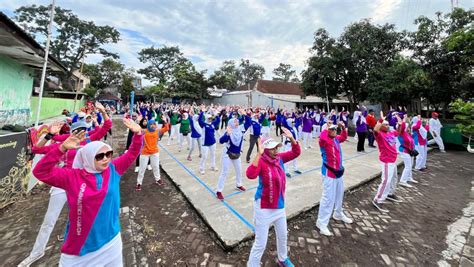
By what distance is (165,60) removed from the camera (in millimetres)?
46562

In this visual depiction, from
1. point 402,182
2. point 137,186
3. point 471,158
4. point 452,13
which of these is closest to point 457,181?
point 402,182

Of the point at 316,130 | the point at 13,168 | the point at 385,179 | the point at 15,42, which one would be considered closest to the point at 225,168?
the point at 385,179

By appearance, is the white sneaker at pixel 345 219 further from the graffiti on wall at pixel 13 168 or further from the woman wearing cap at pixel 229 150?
the graffiti on wall at pixel 13 168

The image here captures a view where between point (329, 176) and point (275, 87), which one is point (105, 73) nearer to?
point (275, 87)

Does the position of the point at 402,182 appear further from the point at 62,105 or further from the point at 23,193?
the point at 62,105

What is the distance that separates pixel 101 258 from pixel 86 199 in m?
0.62

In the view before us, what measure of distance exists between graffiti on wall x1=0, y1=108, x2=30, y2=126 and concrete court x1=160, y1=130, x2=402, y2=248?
19.9 feet

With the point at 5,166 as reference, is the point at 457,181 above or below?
above

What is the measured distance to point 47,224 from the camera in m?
3.13

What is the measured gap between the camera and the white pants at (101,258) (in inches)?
76.3

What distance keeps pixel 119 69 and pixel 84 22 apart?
8610 mm

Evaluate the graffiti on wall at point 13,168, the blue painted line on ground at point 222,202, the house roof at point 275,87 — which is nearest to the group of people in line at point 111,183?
the blue painted line on ground at point 222,202

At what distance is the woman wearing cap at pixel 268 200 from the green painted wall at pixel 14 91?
1054cm

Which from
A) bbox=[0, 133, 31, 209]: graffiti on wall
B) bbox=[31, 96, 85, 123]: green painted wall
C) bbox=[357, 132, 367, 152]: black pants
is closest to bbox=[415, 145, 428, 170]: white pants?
bbox=[357, 132, 367, 152]: black pants
